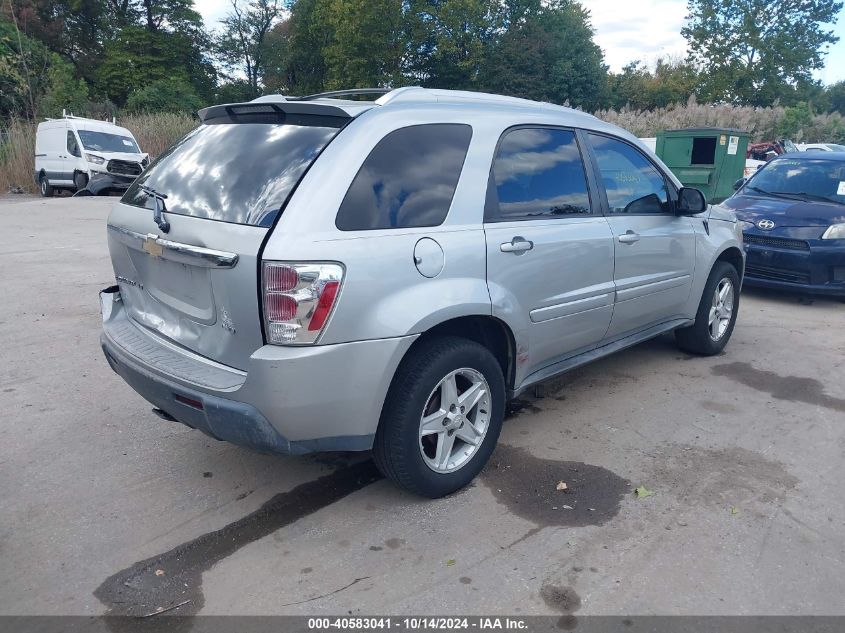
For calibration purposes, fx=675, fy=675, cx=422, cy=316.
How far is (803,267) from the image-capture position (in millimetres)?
7121

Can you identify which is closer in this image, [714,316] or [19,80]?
[714,316]

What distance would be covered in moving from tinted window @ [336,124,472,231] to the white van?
58.1ft

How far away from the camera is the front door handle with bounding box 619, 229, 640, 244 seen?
13.8 feet

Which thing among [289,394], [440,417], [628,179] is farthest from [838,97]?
[289,394]

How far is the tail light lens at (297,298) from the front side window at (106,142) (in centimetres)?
1888

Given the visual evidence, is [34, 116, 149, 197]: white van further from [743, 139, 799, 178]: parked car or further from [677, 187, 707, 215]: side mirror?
[677, 187, 707, 215]: side mirror

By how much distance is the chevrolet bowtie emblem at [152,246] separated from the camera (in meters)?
3.07

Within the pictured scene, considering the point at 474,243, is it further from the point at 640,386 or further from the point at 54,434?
the point at 54,434

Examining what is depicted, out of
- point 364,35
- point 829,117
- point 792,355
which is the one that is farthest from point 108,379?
point 364,35

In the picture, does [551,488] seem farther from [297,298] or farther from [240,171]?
[240,171]

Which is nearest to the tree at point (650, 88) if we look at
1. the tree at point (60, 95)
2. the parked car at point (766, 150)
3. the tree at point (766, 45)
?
the tree at point (766, 45)

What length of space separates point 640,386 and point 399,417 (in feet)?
8.26

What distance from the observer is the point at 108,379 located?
4.77 m

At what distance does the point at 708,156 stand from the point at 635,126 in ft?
45.8
